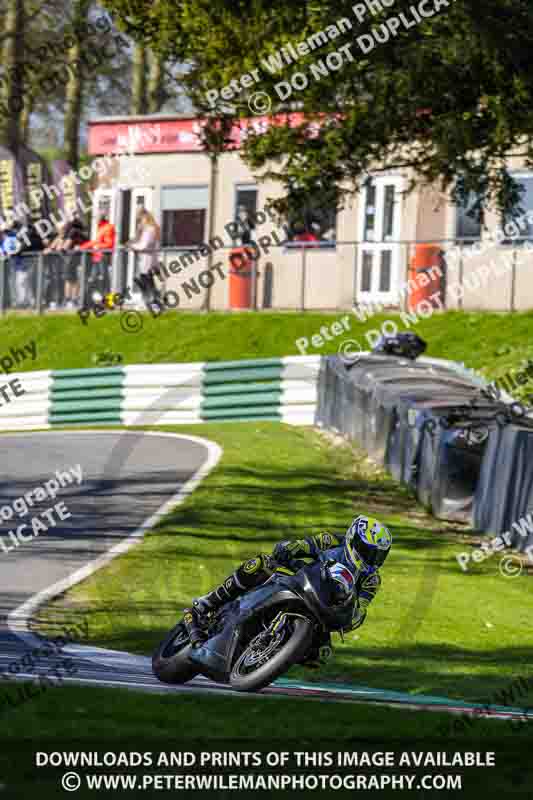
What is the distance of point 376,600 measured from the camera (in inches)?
481

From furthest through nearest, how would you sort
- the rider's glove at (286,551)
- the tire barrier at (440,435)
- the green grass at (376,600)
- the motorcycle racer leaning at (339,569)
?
1. the tire barrier at (440,435)
2. the green grass at (376,600)
3. the rider's glove at (286,551)
4. the motorcycle racer leaning at (339,569)

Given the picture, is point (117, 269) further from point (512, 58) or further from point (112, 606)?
point (112, 606)

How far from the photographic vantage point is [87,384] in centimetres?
2486

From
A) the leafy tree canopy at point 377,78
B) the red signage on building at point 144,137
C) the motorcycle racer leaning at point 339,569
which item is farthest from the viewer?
the red signage on building at point 144,137

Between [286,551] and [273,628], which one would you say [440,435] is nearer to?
[286,551]

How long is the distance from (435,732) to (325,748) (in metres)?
0.65

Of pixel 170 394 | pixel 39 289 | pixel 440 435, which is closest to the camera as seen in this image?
pixel 440 435

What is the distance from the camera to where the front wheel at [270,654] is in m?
7.47

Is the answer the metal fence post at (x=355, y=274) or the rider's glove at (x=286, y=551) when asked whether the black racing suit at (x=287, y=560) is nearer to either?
the rider's glove at (x=286, y=551)

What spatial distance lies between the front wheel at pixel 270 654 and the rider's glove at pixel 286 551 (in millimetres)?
453

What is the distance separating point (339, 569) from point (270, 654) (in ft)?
1.89

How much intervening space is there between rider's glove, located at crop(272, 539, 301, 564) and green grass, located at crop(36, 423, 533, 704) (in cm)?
159

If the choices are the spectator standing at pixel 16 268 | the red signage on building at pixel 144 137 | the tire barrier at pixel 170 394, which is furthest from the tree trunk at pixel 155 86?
the tire barrier at pixel 170 394

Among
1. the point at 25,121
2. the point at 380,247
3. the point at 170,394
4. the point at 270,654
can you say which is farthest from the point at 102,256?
the point at 25,121
